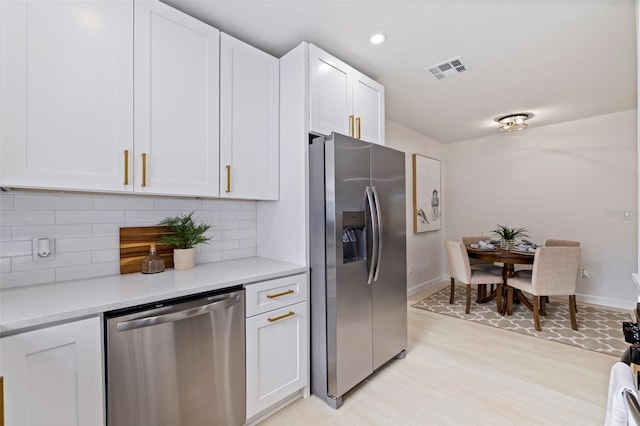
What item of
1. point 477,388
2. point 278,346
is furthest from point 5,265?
point 477,388

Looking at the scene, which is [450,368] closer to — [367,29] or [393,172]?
[393,172]

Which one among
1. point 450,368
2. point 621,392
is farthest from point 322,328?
point 621,392

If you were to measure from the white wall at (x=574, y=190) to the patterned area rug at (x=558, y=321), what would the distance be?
62cm

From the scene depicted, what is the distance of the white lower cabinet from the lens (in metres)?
1.66

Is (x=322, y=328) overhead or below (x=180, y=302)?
below

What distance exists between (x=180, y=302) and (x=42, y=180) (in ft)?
2.69

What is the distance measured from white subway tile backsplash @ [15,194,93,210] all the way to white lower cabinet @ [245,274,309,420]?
1075 mm

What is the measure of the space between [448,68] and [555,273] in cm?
243

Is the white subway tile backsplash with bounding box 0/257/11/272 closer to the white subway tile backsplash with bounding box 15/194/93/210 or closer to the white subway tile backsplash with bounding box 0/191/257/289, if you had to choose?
the white subway tile backsplash with bounding box 0/191/257/289

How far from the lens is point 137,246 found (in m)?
1.80

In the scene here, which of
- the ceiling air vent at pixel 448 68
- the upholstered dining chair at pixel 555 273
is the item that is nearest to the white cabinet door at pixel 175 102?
the ceiling air vent at pixel 448 68

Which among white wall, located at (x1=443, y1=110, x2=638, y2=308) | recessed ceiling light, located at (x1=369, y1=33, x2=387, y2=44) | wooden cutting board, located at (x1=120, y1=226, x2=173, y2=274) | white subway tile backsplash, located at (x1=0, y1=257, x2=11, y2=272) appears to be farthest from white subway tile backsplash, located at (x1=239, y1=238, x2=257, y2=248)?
white wall, located at (x1=443, y1=110, x2=638, y2=308)

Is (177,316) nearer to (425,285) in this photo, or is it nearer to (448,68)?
(448,68)

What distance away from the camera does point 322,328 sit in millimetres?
1915
